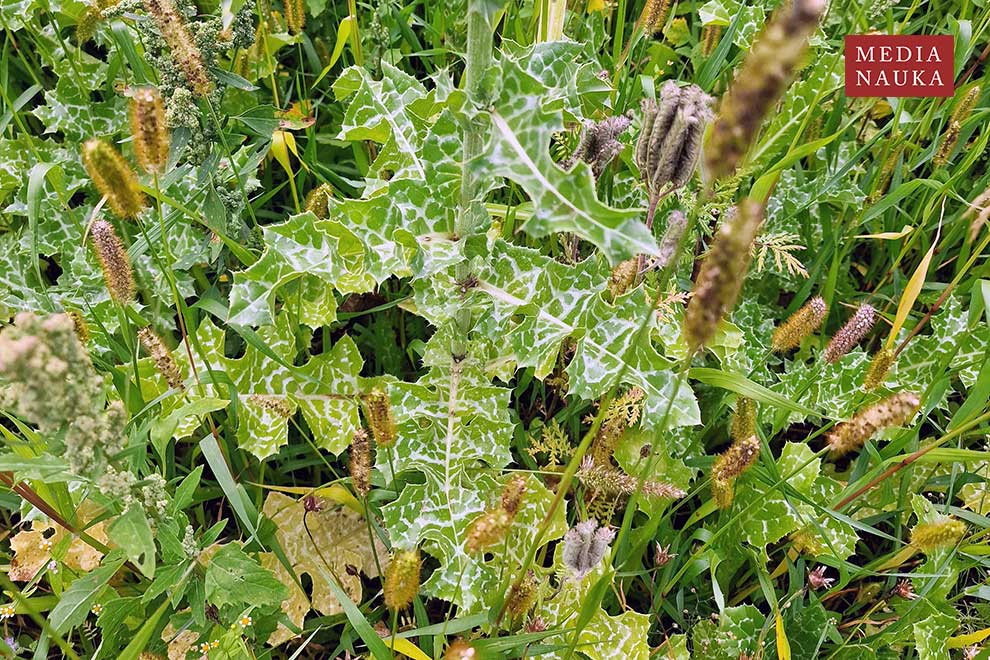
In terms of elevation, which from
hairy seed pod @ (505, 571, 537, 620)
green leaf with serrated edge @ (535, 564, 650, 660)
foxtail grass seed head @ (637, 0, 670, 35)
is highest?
foxtail grass seed head @ (637, 0, 670, 35)

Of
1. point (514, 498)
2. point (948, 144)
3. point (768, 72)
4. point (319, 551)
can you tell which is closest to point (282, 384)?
point (319, 551)

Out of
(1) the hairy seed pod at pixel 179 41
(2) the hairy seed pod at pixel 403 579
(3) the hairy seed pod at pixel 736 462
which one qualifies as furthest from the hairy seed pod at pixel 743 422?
(1) the hairy seed pod at pixel 179 41

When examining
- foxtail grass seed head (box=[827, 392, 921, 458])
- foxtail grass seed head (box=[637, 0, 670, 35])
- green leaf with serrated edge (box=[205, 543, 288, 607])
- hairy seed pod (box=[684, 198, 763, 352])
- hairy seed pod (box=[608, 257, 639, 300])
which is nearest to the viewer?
hairy seed pod (box=[684, 198, 763, 352])

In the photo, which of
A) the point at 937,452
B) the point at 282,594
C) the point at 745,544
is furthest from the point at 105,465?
the point at 937,452

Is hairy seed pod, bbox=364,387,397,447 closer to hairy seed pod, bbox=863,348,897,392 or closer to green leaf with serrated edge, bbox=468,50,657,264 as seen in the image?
green leaf with serrated edge, bbox=468,50,657,264

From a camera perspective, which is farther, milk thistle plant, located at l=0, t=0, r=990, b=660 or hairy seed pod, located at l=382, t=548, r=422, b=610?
milk thistle plant, located at l=0, t=0, r=990, b=660

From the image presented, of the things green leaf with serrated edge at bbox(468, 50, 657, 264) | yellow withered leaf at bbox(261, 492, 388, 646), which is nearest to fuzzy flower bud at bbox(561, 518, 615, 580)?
green leaf with serrated edge at bbox(468, 50, 657, 264)

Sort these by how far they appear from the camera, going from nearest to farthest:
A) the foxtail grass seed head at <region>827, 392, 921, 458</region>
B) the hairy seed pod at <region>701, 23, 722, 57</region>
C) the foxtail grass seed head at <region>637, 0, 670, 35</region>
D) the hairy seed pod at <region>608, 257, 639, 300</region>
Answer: the foxtail grass seed head at <region>827, 392, 921, 458</region> → the hairy seed pod at <region>608, 257, 639, 300</region> → the foxtail grass seed head at <region>637, 0, 670, 35</region> → the hairy seed pod at <region>701, 23, 722, 57</region>
